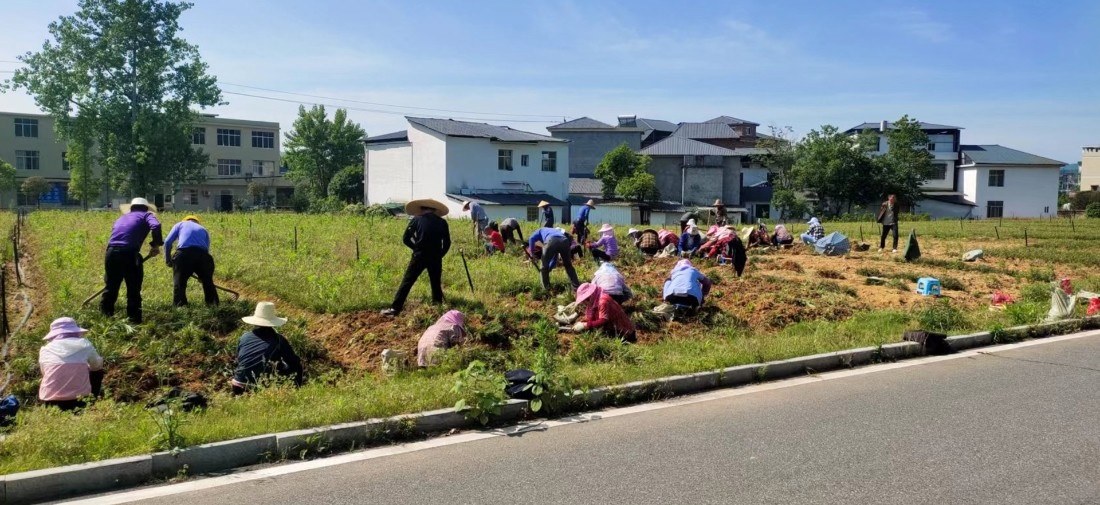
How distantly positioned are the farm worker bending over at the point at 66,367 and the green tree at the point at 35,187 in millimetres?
59296

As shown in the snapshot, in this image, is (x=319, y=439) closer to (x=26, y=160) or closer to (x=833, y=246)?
(x=833, y=246)

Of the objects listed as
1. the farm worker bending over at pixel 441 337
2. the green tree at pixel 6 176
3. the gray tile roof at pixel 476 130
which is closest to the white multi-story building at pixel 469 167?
the gray tile roof at pixel 476 130

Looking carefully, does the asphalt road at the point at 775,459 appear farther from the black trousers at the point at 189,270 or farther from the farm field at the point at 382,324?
the black trousers at the point at 189,270

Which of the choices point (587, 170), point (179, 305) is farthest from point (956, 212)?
point (179, 305)

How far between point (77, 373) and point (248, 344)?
54.7 inches

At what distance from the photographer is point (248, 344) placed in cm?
741

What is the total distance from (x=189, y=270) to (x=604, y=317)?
5.08m

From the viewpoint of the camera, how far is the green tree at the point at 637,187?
51.0m

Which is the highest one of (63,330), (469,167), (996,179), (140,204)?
(996,179)

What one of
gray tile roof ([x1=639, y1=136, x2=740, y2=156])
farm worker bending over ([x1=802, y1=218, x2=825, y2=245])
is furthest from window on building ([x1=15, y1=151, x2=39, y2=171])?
farm worker bending over ([x1=802, y1=218, x2=825, y2=245])

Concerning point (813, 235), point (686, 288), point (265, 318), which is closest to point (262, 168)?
point (813, 235)

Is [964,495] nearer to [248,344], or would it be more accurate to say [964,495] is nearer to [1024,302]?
[248,344]

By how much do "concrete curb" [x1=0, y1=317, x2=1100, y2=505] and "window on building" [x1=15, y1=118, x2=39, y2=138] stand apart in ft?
223

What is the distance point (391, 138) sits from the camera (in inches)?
1971
